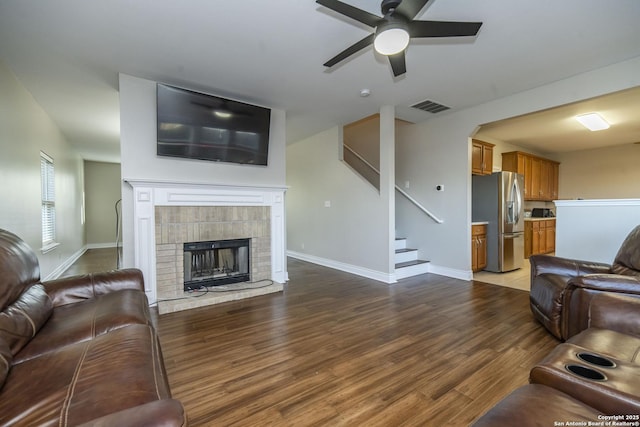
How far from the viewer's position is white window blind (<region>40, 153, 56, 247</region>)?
169 inches

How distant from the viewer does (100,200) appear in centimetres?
831

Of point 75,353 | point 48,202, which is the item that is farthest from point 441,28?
point 48,202

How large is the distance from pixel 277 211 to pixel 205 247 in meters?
1.09

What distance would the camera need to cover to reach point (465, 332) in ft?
8.15

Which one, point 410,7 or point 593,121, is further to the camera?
point 593,121

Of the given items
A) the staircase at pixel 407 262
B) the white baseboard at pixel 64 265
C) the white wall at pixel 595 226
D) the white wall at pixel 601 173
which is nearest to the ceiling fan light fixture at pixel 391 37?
the white wall at pixel 595 226

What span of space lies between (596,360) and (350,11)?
2234 mm

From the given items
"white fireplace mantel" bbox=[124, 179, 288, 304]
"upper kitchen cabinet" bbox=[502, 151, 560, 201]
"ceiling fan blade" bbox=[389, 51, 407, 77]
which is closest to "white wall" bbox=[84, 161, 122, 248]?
"white fireplace mantel" bbox=[124, 179, 288, 304]

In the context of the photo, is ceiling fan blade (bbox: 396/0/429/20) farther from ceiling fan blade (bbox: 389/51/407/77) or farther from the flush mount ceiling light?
the flush mount ceiling light

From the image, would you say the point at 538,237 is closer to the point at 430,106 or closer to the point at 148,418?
the point at 430,106

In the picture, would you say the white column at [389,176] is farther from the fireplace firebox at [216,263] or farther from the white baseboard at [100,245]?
the white baseboard at [100,245]

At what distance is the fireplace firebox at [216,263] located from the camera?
3549 mm

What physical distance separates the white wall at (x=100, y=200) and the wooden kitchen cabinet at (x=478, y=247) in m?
9.25

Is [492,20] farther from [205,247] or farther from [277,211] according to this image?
[205,247]
